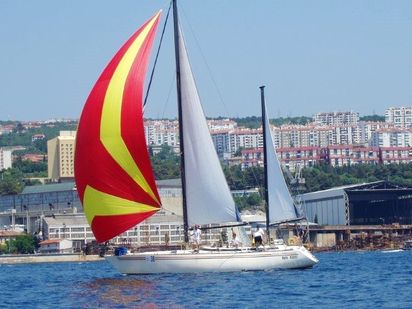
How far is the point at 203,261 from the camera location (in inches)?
1841

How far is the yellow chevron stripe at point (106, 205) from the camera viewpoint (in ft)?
149

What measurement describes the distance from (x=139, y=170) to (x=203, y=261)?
11.6 ft

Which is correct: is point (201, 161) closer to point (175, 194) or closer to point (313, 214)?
point (175, 194)

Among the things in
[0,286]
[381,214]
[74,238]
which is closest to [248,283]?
[0,286]

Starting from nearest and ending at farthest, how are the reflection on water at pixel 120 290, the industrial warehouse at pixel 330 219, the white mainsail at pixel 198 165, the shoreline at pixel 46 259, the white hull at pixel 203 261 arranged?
the reflection on water at pixel 120 290 → the white hull at pixel 203 261 → the white mainsail at pixel 198 165 → the shoreline at pixel 46 259 → the industrial warehouse at pixel 330 219

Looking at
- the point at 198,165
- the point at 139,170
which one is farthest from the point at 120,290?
the point at 198,165

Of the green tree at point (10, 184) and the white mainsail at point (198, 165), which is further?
the green tree at point (10, 184)

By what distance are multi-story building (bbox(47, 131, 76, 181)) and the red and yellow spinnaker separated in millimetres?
124553

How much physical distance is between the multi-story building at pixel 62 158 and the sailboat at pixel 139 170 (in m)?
123

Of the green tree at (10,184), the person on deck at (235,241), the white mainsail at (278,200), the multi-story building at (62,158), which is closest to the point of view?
the person on deck at (235,241)

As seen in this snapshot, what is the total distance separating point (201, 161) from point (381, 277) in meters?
6.49

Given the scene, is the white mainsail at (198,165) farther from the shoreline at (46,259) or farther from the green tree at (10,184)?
the green tree at (10,184)

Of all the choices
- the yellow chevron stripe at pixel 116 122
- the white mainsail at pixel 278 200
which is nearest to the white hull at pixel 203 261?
the yellow chevron stripe at pixel 116 122

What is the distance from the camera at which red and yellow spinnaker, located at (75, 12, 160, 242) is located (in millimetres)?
45125
